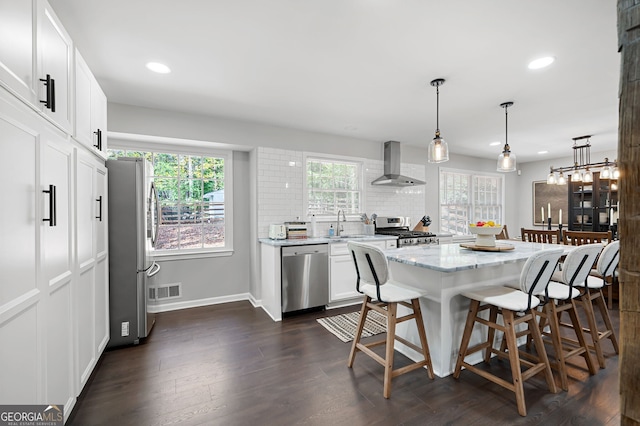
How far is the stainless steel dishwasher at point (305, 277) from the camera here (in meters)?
3.63

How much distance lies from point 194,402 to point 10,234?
1481 millimetres

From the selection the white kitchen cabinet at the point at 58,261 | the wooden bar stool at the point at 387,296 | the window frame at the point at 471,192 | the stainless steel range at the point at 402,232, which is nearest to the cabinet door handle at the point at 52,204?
the white kitchen cabinet at the point at 58,261

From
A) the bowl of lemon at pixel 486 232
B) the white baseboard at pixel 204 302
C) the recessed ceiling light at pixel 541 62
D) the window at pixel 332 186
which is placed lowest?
the white baseboard at pixel 204 302

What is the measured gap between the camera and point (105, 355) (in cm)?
267

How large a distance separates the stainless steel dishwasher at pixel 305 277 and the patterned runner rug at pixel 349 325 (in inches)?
11.9

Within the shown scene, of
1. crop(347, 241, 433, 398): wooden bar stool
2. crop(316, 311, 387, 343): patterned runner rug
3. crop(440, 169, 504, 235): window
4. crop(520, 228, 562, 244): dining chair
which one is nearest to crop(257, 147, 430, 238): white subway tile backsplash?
crop(316, 311, 387, 343): patterned runner rug

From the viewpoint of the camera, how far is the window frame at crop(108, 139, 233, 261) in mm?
3793

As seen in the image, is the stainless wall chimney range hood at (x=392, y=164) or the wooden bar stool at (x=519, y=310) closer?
the wooden bar stool at (x=519, y=310)

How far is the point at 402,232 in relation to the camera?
5.19 m

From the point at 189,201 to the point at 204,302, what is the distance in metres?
1.38

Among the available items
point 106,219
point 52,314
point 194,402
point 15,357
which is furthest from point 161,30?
point 194,402

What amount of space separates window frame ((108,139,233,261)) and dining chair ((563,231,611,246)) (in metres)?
4.64

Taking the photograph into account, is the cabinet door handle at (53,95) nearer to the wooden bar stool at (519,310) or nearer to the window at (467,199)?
the wooden bar stool at (519,310)

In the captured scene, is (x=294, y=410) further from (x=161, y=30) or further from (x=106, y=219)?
(x=161, y=30)
